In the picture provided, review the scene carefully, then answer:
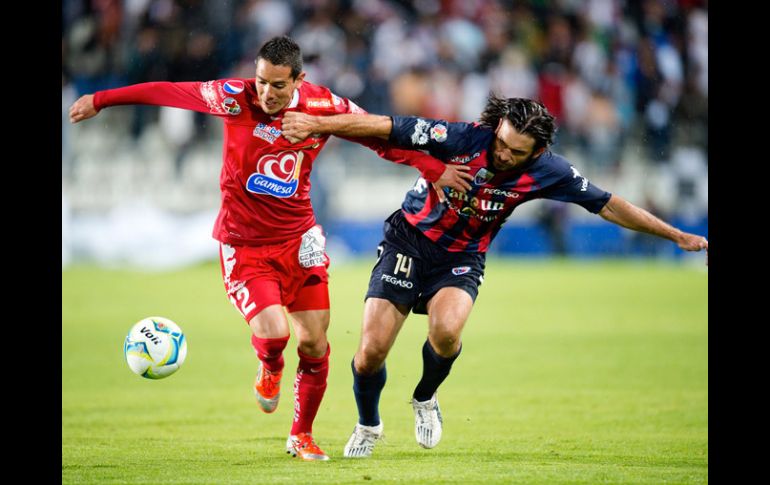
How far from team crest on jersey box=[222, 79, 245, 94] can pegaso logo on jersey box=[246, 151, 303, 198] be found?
1.49 feet

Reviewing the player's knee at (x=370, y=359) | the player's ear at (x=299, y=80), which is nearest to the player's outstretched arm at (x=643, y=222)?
the player's knee at (x=370, y=359)

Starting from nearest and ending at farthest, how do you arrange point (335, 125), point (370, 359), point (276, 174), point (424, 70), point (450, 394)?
point (335, 125)
point (276, 174)
point (370, 359)
point (450, 394)
point (424, 70)

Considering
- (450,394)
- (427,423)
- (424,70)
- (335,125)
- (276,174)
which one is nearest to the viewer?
(335,125)

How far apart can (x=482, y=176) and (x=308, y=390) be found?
1840 mm

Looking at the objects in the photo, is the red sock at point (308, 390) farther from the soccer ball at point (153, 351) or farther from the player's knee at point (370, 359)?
the soccer ball at point (153, 351)

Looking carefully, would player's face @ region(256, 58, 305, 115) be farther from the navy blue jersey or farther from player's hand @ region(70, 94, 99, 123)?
player's hand @ region(70, 94, 99, 123)

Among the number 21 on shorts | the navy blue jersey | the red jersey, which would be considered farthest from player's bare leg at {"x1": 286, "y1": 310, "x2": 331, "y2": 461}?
the navy blue jersey

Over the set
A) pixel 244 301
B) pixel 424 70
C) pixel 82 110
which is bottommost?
pixel 244 301

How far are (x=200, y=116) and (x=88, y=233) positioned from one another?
310cm

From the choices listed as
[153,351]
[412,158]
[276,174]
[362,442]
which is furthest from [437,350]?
[153,351]

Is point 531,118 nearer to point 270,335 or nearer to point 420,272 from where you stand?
point 420,272

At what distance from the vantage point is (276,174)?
22.5ft

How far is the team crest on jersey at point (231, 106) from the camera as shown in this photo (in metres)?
6.72

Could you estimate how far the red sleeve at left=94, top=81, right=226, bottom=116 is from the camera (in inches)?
256
